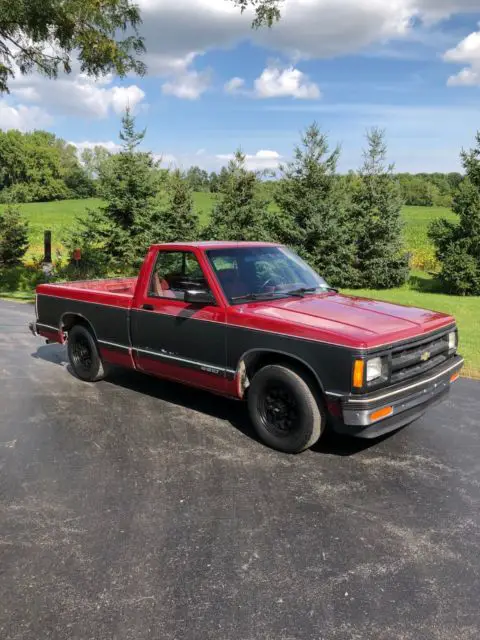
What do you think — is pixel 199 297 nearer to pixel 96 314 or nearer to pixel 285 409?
pixel 285 409

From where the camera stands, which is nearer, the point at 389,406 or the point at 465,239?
the point at 389,406

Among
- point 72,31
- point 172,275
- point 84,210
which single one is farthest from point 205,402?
point 84,210

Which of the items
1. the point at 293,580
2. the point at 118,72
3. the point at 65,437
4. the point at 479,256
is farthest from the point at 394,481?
the point at 479,256

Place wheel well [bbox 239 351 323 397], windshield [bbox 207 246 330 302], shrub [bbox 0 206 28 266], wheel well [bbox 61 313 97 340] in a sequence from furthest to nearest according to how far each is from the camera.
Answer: shrub [bbox 0 206 28 266] → wheel well [bbox 61 313 97 340] → windshield [bbox 207 246 330 302] → wheel well [bbox 239 351 323 397]

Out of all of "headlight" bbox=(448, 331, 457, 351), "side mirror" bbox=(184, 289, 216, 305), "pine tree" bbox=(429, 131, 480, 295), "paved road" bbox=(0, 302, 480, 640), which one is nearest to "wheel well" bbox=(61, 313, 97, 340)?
"paved road" bbox=(0, 302, 480, 640)

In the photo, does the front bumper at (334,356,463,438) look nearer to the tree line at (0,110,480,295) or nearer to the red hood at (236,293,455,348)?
the red hood at (236,293,455,348)

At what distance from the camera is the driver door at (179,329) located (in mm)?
5199

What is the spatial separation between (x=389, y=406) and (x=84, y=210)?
190 ft

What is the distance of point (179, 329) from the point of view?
5512mm

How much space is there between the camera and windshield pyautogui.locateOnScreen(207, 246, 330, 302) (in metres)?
5.33

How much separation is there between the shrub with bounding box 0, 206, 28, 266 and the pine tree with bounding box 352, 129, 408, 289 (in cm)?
1193

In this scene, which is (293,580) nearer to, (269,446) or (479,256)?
(269,446)

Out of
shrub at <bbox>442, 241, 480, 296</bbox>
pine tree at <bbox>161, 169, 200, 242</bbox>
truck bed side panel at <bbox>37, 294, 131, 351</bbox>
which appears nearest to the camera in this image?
truck bed side panel at <bbox>37, 294, 131, 351</bbox>

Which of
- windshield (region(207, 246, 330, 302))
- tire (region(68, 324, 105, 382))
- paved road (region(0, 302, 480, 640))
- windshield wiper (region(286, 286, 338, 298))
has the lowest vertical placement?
paved road (region(0, 302, 480, 640))
